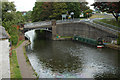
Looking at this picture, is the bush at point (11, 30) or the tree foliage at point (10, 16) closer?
the bush at point (11, 30)

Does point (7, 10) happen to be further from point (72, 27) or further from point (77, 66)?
point (77, 66)

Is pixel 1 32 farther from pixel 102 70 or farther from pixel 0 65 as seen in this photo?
pixel 102 70

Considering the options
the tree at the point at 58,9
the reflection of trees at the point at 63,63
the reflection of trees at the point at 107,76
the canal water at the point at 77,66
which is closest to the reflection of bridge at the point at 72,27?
the tree at the point at 58,9

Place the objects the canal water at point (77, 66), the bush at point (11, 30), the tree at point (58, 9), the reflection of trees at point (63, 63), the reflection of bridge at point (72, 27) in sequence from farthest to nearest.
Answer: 1. the tree at point (58, 9)
2. the reflection of bridge at point (72, 27)
3. the bush at point (11, 30)
4. the reflection of trees at point (63, 63)
5. the canal water at point (77, 66)

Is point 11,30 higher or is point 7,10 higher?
point 7,10

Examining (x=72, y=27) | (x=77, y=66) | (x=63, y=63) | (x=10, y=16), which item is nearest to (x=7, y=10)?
(x=10, y=16)

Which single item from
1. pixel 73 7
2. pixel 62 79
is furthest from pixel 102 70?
pixel 73 7

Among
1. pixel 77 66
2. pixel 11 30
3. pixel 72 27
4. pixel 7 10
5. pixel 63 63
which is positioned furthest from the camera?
pixel 72 27

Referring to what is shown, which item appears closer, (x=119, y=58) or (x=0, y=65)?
(x=0, y=65)

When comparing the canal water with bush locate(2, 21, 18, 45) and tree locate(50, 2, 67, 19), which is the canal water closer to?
bush locate(2, 21, 18, 45)

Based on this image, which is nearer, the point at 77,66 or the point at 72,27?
the point at 77,66

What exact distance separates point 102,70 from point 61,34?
3364 centimetres

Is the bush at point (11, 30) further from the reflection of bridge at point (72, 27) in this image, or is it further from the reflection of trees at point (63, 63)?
the reflection of bridge at point (72, 27)

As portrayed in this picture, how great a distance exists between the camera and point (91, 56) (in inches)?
1161
